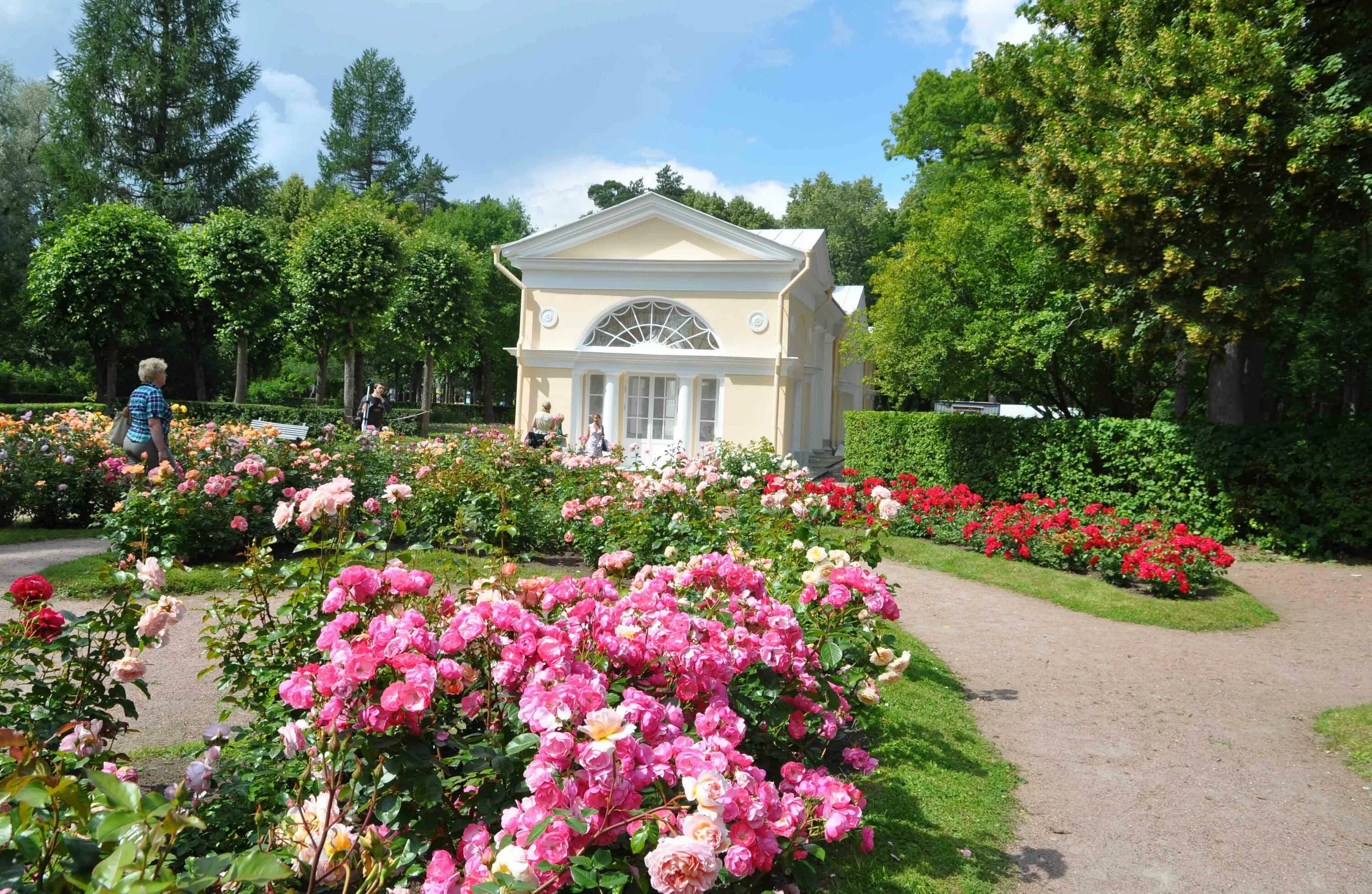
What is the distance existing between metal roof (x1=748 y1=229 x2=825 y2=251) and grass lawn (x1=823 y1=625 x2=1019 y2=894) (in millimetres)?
15701

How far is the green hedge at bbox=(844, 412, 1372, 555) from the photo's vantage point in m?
11.1

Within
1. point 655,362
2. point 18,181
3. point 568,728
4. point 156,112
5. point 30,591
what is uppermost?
point 156,112

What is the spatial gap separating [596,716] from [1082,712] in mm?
4611

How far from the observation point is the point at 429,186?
52.9 m

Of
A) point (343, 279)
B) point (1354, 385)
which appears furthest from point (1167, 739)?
point (343, 279)

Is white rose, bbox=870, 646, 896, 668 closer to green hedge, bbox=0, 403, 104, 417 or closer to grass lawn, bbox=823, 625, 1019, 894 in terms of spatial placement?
grass lawn, bbox=823, 625, 1019, 894

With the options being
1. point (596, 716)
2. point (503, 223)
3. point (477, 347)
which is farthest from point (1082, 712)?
point (503, 223)

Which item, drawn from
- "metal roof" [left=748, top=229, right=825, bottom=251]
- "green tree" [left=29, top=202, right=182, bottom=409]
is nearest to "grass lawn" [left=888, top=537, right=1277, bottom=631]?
"metal roof" [left=748, top=229, right=825, bottom=251]

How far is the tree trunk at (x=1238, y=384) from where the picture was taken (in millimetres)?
13367

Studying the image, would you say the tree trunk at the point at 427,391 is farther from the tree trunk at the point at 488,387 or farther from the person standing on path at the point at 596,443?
the person standing on path at the point at 596,443

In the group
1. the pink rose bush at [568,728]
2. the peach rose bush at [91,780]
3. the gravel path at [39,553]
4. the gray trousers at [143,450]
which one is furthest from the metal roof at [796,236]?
the peach rose bush at [91,780]

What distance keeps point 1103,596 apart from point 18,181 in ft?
120

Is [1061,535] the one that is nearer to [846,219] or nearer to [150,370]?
[150,370]

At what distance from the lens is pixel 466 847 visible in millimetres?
2047
